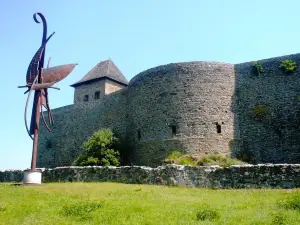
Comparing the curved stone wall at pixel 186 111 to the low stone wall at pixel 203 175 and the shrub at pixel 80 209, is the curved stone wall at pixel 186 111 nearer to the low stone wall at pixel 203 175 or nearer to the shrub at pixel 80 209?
the low stone wall at pixel 203 175

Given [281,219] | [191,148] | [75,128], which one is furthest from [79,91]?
[281,219]

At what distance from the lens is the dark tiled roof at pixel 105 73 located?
33250 mm

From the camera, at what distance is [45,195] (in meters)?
12.0

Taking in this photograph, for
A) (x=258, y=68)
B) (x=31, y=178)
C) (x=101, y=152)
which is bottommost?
(x=31, y=178)

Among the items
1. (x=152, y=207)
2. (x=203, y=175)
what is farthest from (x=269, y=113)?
(x=152, y=207)

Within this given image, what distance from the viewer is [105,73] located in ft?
108

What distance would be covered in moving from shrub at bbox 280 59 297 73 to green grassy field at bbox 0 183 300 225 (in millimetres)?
12589

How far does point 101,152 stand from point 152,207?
16.5m

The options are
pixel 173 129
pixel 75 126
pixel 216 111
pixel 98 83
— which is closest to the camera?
pixel 216 111

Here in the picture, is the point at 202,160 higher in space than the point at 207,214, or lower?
higher

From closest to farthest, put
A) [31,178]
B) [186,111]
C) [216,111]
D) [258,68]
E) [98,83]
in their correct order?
[31,178], [216,111], [258,68], [186,111], [98,83]

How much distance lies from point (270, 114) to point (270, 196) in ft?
41.1

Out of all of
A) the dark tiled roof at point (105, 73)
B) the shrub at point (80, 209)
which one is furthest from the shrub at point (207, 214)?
the dark tiled roof at point (105, 73)

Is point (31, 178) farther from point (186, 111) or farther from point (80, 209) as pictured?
point (186, 111)
